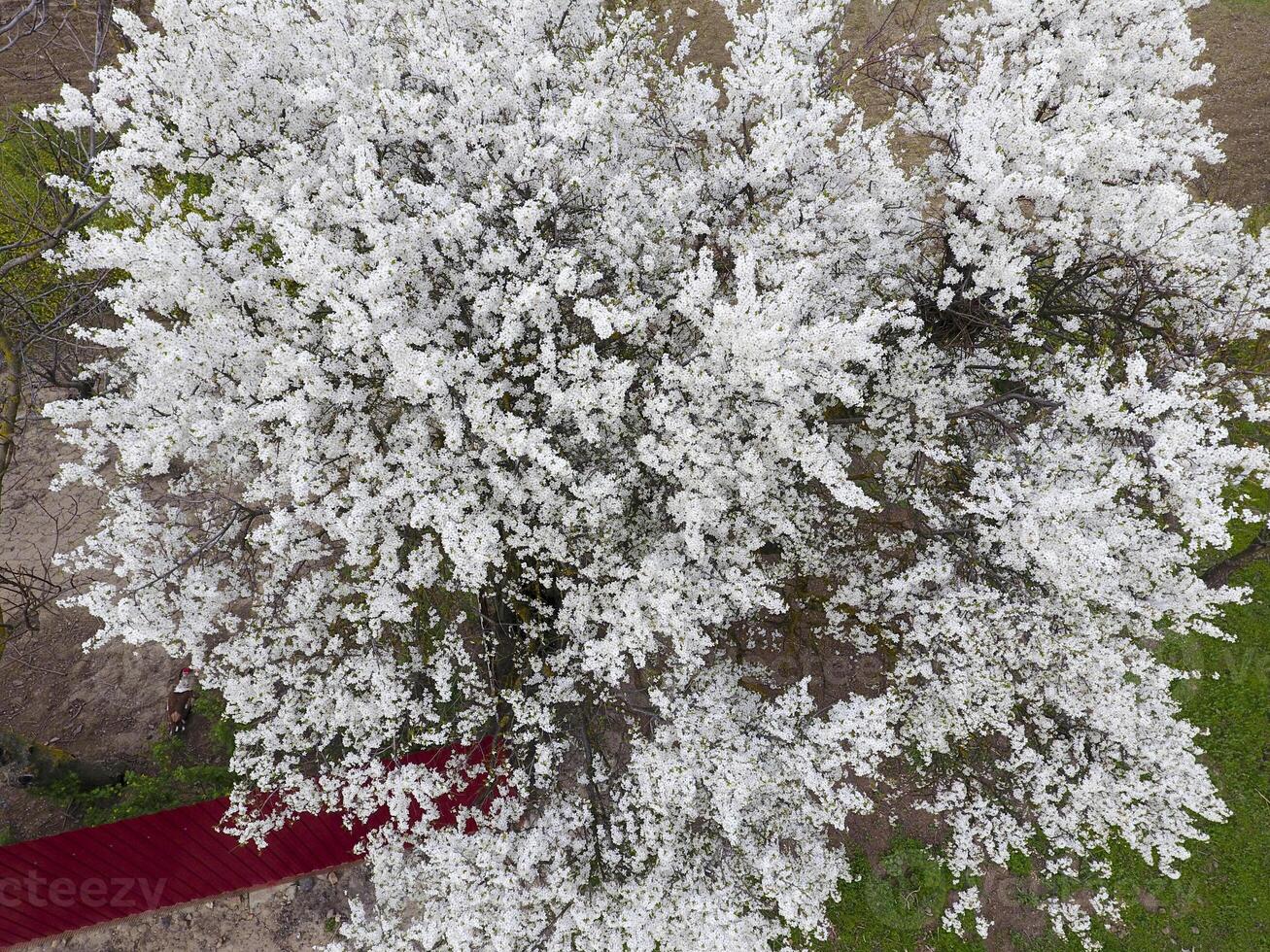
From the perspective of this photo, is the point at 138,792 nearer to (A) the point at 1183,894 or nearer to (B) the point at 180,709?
(B) the point at 180,709

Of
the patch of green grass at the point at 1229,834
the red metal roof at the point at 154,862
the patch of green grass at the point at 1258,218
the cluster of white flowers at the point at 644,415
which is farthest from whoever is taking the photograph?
the patch of green grass at the point at 1258,218

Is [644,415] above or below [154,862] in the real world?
above

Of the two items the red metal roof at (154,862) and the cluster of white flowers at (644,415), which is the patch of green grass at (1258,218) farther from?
the red metal roof at (154,862)

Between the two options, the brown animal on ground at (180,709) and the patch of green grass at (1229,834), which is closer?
the patch of green grass at (1229,834)

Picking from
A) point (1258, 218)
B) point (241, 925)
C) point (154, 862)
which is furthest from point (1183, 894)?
point (154, 862)

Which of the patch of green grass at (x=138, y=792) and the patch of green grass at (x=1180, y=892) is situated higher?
the patch of green grass at (x=1180, y=892)

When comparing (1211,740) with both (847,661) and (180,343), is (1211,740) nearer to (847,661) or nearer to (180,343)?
(847,661)

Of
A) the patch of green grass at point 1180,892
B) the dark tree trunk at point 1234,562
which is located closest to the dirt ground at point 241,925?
the patch of green grass at point 1180,892

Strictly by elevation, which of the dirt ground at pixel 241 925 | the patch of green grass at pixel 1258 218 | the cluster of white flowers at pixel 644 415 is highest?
the patch of green grass at pixel 1258 218
